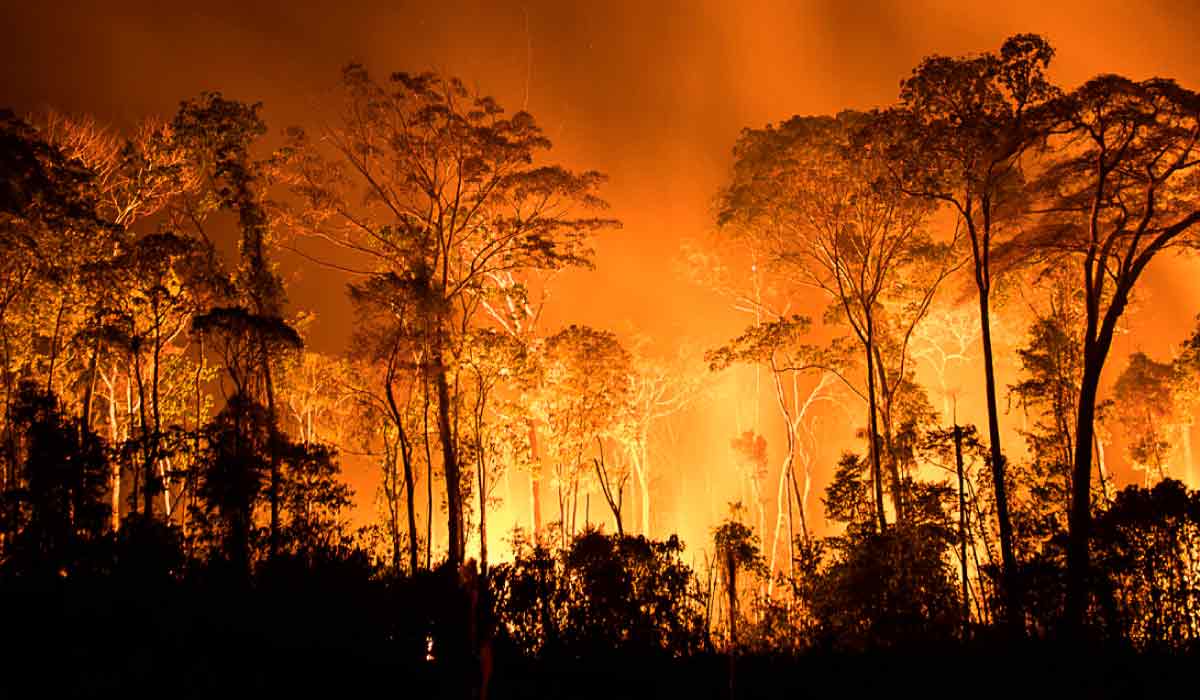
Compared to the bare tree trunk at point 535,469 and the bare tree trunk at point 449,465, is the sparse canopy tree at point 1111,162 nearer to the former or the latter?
the bare tree trunk at point 449,465

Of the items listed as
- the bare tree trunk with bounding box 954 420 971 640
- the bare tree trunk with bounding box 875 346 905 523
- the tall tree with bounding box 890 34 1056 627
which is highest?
the tall tree with bounding box 890 34 1056 627

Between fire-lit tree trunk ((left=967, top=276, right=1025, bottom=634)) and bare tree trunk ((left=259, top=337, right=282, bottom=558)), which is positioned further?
bare tree trunk ((left=259, top=337, right=282, bottom=558))

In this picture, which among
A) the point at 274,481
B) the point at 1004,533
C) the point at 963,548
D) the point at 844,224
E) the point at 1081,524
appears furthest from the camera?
the point at 844,224

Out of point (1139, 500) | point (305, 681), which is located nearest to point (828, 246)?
point (1139, 500)

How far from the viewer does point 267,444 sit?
13.3 metres

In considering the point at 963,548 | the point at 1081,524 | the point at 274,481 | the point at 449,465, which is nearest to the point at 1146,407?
the point at 963,548

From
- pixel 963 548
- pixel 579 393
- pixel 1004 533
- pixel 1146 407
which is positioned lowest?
pixel 963 548

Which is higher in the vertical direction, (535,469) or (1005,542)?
(535,469)

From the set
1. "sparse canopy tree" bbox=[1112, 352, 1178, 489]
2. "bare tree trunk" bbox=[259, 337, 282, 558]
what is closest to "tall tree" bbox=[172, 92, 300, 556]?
"bare tree trunk" bbox=[259, 337, 282, 558]

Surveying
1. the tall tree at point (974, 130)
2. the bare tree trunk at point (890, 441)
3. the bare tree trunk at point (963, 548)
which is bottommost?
the bare tree trunk at point (963, 548)

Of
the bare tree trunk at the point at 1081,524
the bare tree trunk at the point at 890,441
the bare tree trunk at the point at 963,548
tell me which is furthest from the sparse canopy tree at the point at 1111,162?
the bare tree trunk at the point at 890,441

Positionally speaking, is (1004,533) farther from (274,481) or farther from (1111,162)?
(274,481)

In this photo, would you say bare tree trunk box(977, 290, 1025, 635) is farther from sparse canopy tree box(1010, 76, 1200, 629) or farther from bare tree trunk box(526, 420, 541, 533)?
bare tree trunk box(526, 420, 541, 533)

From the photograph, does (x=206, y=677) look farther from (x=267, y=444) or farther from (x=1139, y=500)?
(x=1139, y=500)
